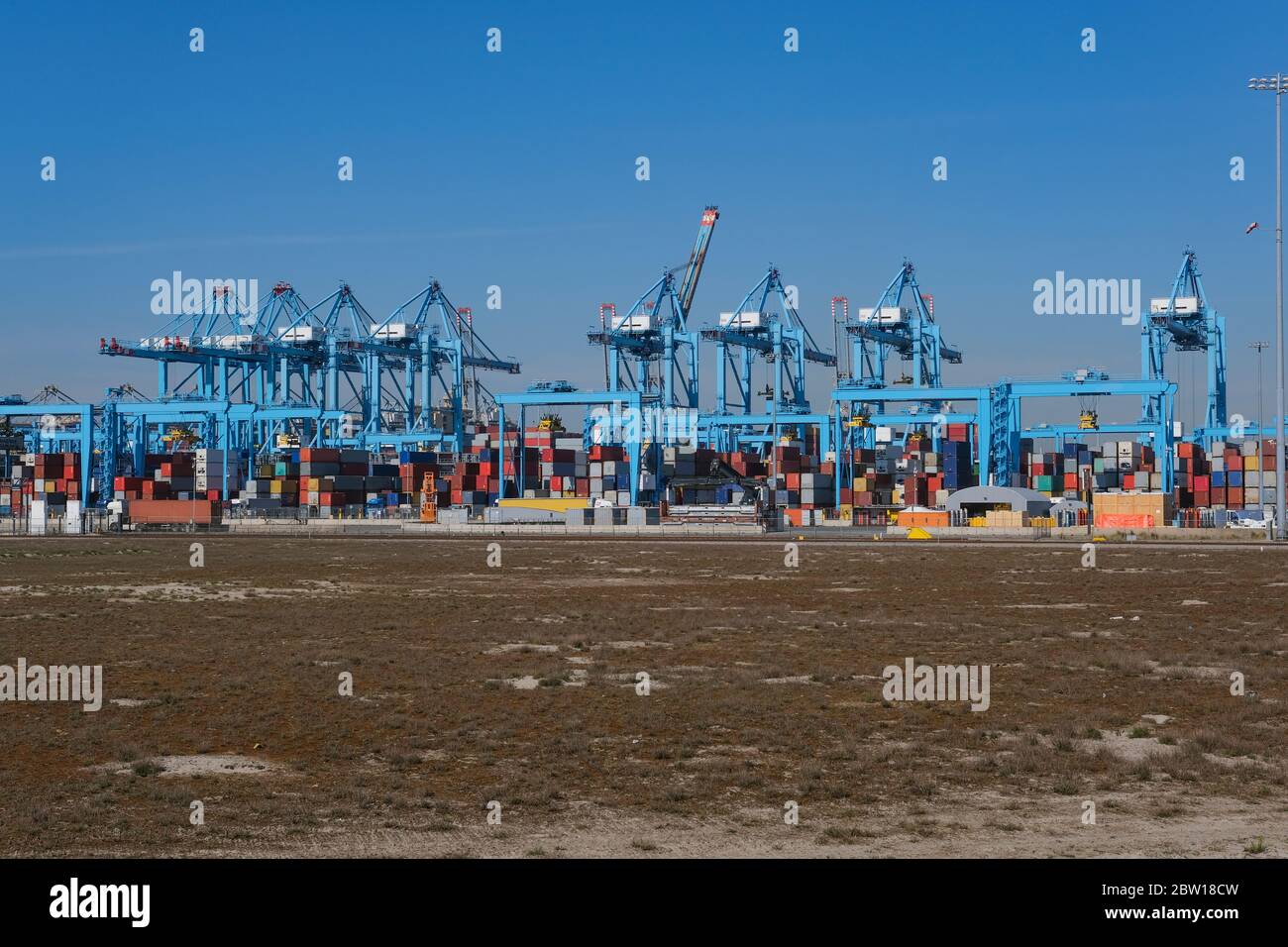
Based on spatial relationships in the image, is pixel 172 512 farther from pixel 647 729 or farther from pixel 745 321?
pixel 647 729

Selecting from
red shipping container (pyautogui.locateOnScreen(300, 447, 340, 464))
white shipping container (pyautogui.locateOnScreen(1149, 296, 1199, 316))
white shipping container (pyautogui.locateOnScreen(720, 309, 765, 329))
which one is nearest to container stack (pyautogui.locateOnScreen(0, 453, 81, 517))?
red shipping container (pyautogui.locateOnScreen(300, 447, 340, 464))

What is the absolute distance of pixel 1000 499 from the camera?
8950 centimetres

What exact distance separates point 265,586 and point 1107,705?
27.3m

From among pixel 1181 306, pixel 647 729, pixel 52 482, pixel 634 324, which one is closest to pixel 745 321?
pixel 634 324

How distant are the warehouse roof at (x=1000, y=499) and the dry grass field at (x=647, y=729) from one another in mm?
55789

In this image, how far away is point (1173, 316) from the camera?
117125 millimetres

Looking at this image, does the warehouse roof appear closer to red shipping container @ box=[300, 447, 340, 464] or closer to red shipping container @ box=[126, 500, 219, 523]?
red shipping container @ box=[126, 500, 219, 523]

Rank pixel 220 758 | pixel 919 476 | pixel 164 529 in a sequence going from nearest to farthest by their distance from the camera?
1. pixel 220 758
2. pixel 164 529
3. pixel 919 476

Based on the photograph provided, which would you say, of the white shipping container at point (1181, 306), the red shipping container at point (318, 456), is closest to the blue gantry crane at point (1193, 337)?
the white shipping container at point (1181, 306)

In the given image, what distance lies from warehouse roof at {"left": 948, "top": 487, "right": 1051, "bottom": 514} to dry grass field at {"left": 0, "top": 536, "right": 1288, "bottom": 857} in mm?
55789

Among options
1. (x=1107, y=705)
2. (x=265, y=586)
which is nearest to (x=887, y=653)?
(x=1107, y=705)

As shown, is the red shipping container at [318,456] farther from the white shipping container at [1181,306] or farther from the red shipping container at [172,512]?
the white shipping container at [1181,306]

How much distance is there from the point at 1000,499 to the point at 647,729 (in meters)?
78.1

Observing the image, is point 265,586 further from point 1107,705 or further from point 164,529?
point 164,529
